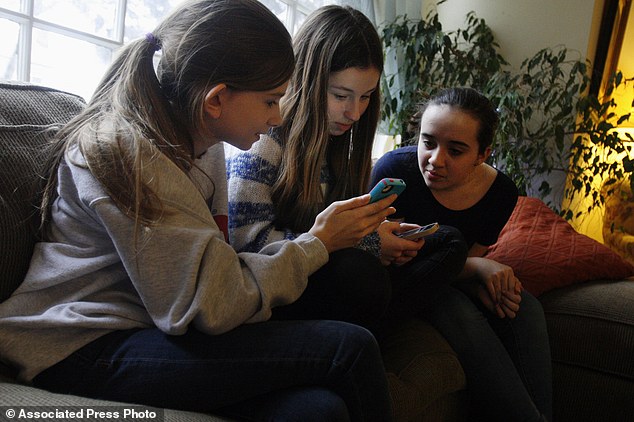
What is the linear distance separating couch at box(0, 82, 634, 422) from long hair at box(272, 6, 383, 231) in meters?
0.35

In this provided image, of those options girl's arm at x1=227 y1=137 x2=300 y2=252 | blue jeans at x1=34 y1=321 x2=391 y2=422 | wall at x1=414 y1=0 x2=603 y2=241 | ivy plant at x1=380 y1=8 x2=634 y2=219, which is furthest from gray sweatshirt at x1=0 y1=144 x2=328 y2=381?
wall at x1=414 y1=0 x2=603 y2=241

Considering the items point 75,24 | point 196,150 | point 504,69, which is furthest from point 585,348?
point 504,69

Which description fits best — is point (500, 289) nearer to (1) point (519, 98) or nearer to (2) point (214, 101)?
(2) point (214, 101)

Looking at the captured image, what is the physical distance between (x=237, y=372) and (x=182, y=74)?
497 millimetres

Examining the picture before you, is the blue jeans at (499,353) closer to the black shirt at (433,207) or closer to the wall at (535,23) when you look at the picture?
the black shirt at (433,207)

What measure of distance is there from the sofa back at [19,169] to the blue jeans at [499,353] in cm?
86

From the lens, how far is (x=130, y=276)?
0.84 metres

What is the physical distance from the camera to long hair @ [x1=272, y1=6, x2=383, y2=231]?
1300mm

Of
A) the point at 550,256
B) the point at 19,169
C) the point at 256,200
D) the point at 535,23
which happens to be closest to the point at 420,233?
the point at 256,200

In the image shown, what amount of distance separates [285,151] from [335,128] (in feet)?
0.53

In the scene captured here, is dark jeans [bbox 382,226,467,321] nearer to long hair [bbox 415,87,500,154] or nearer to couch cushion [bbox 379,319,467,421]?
couch cushion [bbox 379,319,467,421]

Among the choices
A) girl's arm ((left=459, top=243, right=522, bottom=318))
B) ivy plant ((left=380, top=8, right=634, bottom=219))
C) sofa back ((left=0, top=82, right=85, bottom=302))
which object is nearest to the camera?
sofa back ((left=0, top=82, right=85, bottom=302))

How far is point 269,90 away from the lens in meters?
1.04

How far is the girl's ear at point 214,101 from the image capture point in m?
0.99
